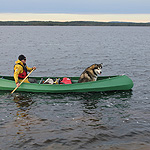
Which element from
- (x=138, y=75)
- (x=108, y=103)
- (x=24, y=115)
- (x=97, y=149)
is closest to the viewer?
(x=97, y=149)

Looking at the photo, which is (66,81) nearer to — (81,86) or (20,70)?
(81,86)

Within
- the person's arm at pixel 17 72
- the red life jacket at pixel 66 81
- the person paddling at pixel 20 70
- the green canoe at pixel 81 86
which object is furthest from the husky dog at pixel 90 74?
the person's arm at pixel 17 72

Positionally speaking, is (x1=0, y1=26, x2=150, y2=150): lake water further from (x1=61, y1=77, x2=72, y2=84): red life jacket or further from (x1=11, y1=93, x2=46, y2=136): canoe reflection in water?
(x1=61, y1=77, x2=72, y2=84): red life jacket

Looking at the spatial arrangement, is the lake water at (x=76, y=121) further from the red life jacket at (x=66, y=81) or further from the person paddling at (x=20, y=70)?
the red life jacket at (x=66, y=81)

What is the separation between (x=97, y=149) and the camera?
8500 mm

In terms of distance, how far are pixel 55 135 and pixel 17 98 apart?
6.22 m

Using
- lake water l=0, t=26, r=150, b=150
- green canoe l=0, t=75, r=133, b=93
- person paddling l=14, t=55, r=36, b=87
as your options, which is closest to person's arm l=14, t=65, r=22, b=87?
person paddling l=14, t=55, r=36, b=87

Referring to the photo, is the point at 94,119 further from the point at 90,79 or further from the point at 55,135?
the point at 90,79

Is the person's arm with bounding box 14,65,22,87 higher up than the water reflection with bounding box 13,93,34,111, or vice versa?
the person's arm with bounding box 14,65,22,87

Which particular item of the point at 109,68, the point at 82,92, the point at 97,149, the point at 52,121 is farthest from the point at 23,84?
the point at 109,68

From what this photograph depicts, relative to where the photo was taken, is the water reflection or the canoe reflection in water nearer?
the canoe reflection in water

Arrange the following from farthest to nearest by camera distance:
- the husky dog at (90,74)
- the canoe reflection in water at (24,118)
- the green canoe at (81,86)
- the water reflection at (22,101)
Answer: the husky dog at (90,74)
the green canoe at (81,86)
the water reflection at (22,101)
the canoe reflection in water at (24,118)

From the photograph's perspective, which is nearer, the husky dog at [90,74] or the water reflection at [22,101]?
the water reflection at [22,101]

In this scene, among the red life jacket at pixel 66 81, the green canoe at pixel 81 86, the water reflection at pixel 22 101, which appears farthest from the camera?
the red life jacket at pixel 66 81
